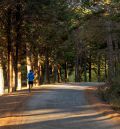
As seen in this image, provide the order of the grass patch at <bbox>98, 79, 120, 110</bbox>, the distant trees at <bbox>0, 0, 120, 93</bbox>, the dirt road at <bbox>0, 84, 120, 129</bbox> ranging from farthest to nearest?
the distant trees at <bbox>0, 0, 120, 93</bbox>
the grass patch at <bbox>98, 79, 120, 110</bbox>
the dirt road at <bbox>0, 84, 120, 129</bbox>

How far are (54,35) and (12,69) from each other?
1221 centimetres

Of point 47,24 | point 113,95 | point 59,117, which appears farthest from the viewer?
point 47,24

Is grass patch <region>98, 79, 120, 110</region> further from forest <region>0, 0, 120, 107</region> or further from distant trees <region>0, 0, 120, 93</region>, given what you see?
distant trees <region>0, 0, 120, 93</region>

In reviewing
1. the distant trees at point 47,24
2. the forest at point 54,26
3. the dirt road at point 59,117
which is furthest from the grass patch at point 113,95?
the distant trees at point 47,24

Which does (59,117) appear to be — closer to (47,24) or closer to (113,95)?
(113,95)

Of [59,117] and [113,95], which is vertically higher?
[113,95]

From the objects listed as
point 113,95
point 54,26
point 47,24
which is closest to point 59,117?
point 113,95

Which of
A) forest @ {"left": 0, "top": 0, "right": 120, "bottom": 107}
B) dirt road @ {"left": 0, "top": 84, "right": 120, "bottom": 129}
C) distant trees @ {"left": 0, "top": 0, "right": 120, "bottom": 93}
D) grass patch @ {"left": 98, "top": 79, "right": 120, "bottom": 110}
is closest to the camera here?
dirt road @ {"left": 0, "top": 84, "right": 120, "bottom": 129}

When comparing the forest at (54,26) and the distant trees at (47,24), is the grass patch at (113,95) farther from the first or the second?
the distant trees at (47,24)

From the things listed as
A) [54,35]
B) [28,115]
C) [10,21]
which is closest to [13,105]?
[28,115]

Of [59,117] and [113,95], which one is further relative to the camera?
[113,95]

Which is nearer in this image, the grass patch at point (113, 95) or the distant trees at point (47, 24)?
the grass patch at point (113, 95)

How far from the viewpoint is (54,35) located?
54.2m

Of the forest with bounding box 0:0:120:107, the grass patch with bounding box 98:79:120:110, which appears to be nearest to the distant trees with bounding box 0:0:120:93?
the forest with bounding box 0:0:120:107
